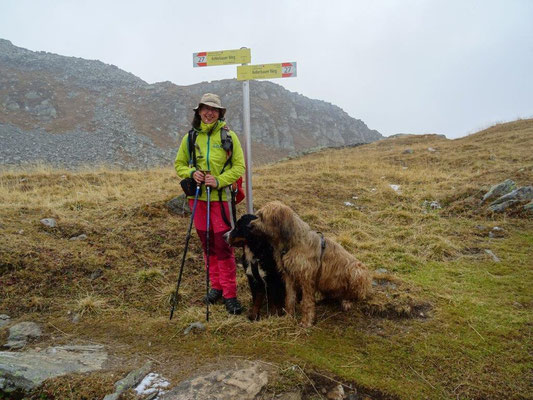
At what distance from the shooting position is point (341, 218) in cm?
800

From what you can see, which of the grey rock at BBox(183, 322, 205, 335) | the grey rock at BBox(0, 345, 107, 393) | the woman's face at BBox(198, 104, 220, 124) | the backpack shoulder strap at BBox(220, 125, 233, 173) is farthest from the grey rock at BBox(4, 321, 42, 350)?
the woman's face at BBox(198, 104, 220, 124)

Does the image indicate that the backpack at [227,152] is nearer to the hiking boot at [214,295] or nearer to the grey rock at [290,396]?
the hiking boot at [214,295]

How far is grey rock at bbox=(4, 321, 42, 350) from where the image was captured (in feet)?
12.0

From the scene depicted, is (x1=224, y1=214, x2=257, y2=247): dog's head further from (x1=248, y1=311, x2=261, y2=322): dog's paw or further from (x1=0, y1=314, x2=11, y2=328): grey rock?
(x1=0, y1=314, x2=11, y2=328): grey rock

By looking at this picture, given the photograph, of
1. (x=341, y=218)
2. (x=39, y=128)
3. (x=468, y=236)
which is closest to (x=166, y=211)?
(x=341, y=218)

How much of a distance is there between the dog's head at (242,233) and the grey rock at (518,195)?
6.68 metres

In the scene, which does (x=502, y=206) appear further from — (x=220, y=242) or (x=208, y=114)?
(x=208, y=114)

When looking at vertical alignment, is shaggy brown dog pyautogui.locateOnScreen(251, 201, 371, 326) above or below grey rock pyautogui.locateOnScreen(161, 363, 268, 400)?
above

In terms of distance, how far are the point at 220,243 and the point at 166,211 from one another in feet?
10.6

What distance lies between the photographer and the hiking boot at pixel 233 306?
437 centimetres

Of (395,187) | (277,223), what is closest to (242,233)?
(277,223)

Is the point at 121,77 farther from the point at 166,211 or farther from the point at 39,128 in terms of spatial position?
the point at 166,211

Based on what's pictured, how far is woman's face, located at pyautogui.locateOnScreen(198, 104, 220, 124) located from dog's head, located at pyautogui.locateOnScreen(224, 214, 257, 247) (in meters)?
1.34

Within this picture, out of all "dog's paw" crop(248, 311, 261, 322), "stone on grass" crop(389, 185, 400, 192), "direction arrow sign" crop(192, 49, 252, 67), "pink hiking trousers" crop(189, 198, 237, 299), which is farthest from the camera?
"stone on grass" crop(389, 185, 400, 192)
